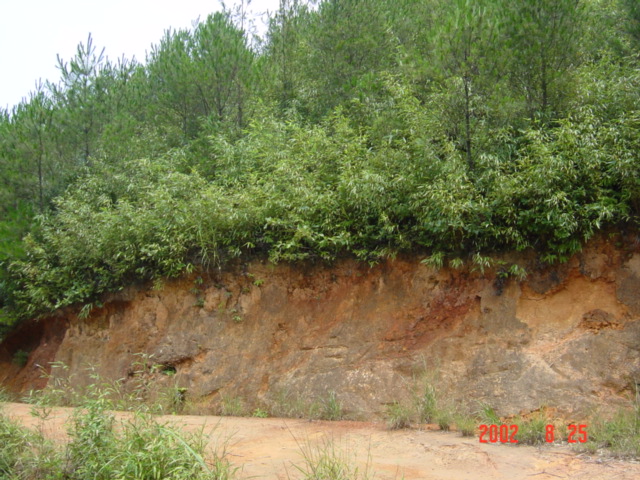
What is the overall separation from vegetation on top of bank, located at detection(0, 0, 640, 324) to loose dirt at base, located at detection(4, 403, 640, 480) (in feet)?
9.07

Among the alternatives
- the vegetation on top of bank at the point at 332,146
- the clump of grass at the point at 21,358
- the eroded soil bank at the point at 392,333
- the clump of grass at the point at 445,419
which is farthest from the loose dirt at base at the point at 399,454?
the clump of grass at the point at 21,358

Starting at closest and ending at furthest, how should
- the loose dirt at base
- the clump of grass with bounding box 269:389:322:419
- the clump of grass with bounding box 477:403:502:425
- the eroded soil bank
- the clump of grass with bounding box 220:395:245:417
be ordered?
the loose dirt at base, the clump of grass with bounding box 477:403:502:425, the eroded soil bank, the clump of grass with bounding box 269:389:322:419, the clump of grass with bounding box 220:395:245:417

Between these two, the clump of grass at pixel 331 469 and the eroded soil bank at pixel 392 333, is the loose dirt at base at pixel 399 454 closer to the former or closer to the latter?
the clump of grass at pixel 331 469

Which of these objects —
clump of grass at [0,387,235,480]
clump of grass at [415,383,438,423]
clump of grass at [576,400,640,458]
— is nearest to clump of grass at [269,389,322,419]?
clump of grass at [415,383,438,423]

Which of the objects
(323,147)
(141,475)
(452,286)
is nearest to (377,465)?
(141,475)

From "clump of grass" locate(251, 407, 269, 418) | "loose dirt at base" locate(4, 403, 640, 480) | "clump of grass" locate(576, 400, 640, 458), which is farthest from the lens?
"clump of grass" locate(251, 407, 269, 418)

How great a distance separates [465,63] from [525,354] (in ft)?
14.9

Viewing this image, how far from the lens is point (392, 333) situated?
28.2ft

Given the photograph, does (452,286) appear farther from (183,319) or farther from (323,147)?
(183,319)

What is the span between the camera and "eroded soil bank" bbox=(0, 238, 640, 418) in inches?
290

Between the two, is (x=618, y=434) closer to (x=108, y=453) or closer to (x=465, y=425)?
(x=465, y=425)

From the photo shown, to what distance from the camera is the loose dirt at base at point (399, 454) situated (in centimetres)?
507

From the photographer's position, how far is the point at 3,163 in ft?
44.3
